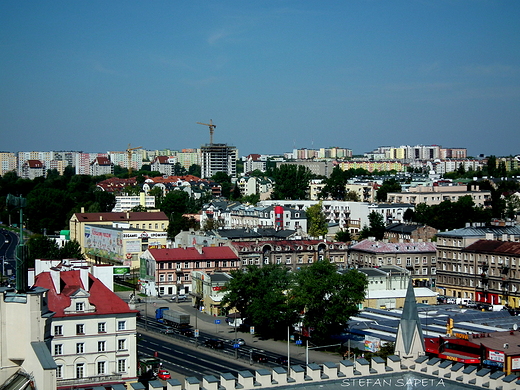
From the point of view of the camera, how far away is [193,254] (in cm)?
8206

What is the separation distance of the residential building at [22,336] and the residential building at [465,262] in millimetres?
64295

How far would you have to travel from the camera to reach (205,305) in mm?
72688

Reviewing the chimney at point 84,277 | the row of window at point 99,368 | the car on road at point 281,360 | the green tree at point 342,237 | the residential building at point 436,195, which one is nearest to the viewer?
the row of window at point 99,368

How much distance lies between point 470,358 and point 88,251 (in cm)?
7526

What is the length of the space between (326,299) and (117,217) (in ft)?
222

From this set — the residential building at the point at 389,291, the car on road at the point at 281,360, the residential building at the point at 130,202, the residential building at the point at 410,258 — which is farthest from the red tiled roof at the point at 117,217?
the car on road at the point at 281,360

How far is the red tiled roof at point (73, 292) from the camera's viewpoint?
40688 millimetres

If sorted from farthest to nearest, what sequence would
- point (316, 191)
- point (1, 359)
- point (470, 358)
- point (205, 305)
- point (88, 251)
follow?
point (316, 191) < point (88, 251) < point (205, 305) < point (470, 358) < point (1, 359)

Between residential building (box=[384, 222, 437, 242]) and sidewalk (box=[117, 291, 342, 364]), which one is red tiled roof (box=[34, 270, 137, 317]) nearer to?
sidewalk (box=[117, 291, 342, 364])

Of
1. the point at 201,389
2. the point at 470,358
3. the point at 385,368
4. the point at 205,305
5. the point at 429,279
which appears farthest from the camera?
the point at 429,279

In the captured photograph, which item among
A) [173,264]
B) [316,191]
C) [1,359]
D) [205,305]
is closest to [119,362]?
[1,359]

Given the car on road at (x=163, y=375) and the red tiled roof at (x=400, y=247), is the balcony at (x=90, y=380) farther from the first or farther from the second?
the red tiled roof at (x=400, y=247)

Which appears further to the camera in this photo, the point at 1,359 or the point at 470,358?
the point at 470,358

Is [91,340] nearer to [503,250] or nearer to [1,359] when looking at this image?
[1,359]
